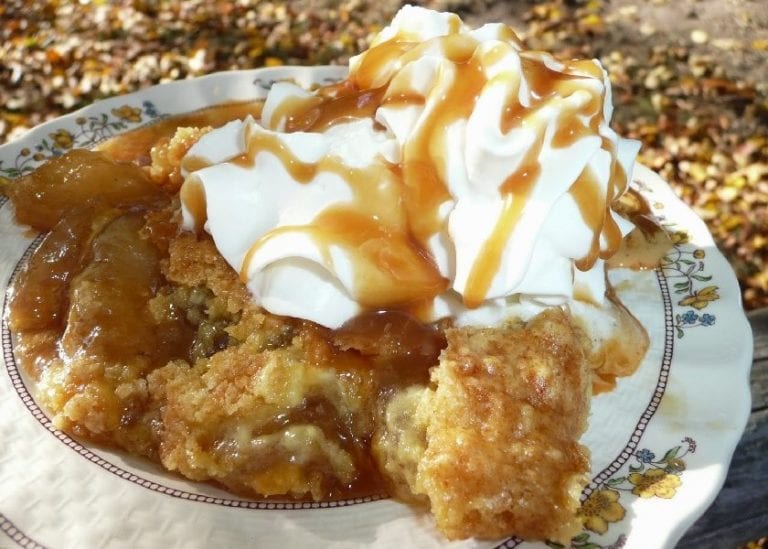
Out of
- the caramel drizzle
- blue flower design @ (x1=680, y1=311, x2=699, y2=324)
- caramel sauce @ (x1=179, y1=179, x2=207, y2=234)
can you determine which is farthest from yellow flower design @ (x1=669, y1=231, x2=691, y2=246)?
caramel sauce @ (x1=179, y1=179, x2=207, y2=234)

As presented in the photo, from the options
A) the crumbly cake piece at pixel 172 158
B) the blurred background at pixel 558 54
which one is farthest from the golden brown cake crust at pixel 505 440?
the blurred background at pixel 558 54

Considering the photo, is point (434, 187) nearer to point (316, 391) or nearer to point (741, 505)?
point (316, 391)

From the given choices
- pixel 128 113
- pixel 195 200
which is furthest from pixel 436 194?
pixel 128 113

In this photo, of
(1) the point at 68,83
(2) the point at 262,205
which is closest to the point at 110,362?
(2) the point at 262,205

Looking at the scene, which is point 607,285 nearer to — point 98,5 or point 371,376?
point 371,376

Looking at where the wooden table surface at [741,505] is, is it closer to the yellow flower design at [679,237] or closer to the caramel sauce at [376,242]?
the yellow flower design at [679,237]

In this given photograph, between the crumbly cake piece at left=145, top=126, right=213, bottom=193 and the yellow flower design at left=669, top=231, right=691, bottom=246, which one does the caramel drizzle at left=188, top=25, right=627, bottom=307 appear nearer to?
the crumbly cake piece at left=145, top=126, right=213, bottom=193
